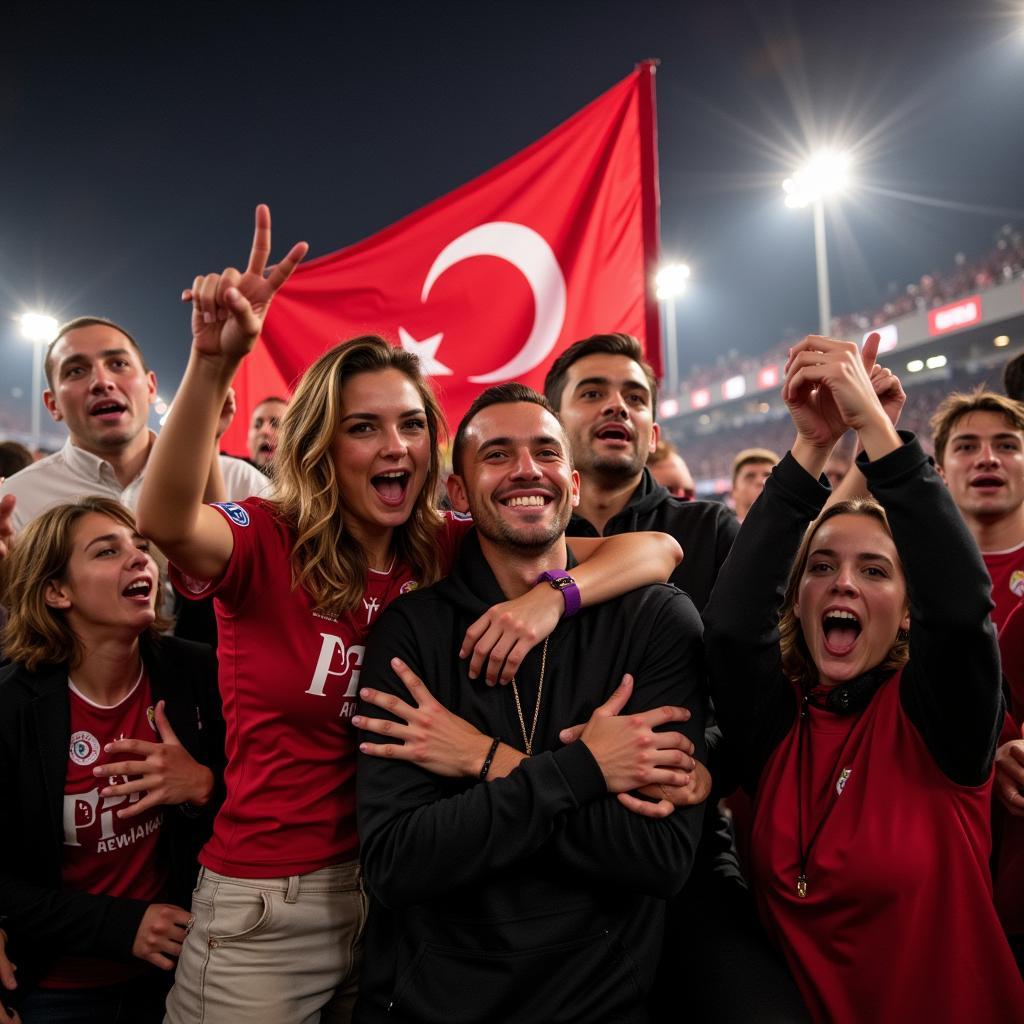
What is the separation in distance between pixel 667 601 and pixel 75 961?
2016 millimetres

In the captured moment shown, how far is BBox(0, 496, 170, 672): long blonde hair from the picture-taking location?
2.63m

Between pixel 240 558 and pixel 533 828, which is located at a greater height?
pixel 240 558

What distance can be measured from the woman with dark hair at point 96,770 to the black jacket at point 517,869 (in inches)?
32.7

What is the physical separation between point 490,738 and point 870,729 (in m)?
0.95

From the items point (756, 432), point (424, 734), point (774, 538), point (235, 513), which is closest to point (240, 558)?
point (235, 513)

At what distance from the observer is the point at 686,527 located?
315cm

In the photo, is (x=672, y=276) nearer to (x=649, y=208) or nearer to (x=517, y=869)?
(x=649, y=208)

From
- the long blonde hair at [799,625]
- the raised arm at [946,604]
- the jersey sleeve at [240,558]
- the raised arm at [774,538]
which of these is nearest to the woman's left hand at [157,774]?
the jersey sleeve at [240,558]

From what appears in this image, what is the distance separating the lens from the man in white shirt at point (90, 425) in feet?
11.6

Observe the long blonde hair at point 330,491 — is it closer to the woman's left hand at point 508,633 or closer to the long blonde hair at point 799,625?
the woman's left hand at point 508,633

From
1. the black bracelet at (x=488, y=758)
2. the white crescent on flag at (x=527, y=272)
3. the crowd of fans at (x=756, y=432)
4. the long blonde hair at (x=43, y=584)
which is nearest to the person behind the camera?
the black bracelet at (x=488, y=758)

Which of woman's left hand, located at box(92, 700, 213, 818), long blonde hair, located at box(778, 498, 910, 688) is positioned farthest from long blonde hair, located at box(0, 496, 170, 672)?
long blonde hair, located at box(778, 498, 910, 688)

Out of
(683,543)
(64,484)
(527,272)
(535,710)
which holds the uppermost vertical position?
(527,272)

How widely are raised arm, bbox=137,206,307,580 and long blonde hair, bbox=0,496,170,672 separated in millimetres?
1055
